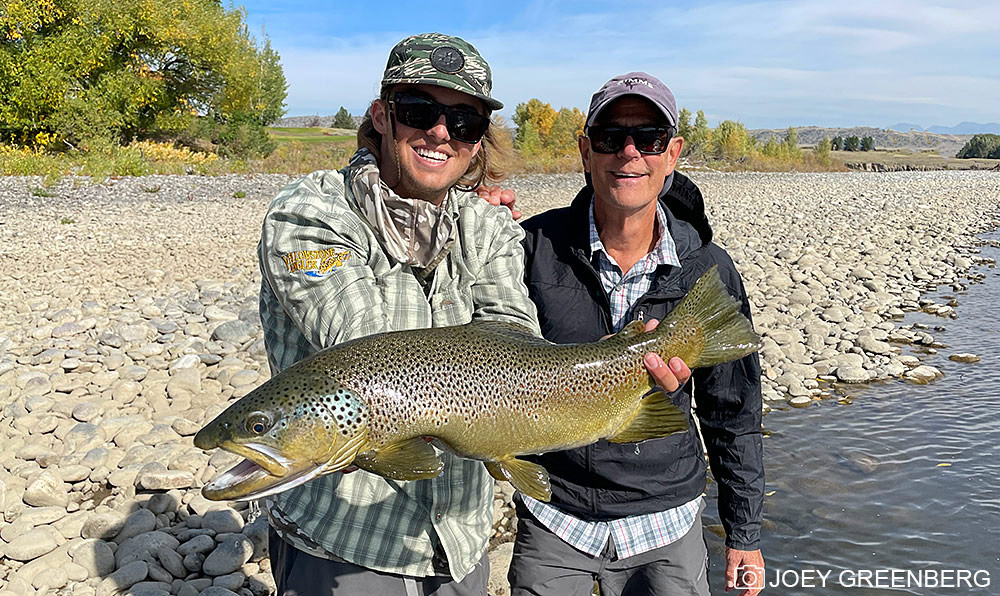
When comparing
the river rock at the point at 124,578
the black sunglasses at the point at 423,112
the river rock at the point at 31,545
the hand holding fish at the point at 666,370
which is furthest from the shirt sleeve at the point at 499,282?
the river rock at the point at 31,545

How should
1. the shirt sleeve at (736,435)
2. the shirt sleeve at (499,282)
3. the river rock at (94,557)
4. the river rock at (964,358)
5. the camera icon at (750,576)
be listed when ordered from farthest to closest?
the river rock at (964,358)
the river rock at (94,557)
the camera icon at (750,576)
the shirt sleeve at (736,435)
the shirt sleeve at (499,282)

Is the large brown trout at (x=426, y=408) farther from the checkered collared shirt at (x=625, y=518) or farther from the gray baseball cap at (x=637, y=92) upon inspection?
the gray baseball cap at (x=637, y=92)

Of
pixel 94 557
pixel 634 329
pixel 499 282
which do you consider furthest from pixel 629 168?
pixel 94 557

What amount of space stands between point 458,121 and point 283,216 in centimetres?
75

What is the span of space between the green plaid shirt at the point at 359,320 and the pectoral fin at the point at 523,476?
0.20 metres

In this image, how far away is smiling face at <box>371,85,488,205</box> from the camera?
8.79ft

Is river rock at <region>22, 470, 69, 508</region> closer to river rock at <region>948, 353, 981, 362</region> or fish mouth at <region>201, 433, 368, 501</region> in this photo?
fish mouth at <region>201, 433, 368, 501</region>

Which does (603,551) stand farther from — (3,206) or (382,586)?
(3,206)

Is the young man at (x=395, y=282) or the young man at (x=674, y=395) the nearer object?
the young man at (x=395, y=282)

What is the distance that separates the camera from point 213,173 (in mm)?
25828

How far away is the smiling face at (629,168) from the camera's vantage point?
133 inches

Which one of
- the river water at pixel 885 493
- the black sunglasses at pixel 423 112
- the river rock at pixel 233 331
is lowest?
the river water at pixel 885 493

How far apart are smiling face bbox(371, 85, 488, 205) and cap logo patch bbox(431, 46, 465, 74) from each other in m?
0.08

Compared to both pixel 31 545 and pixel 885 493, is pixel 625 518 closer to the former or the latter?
pixel 31 545
